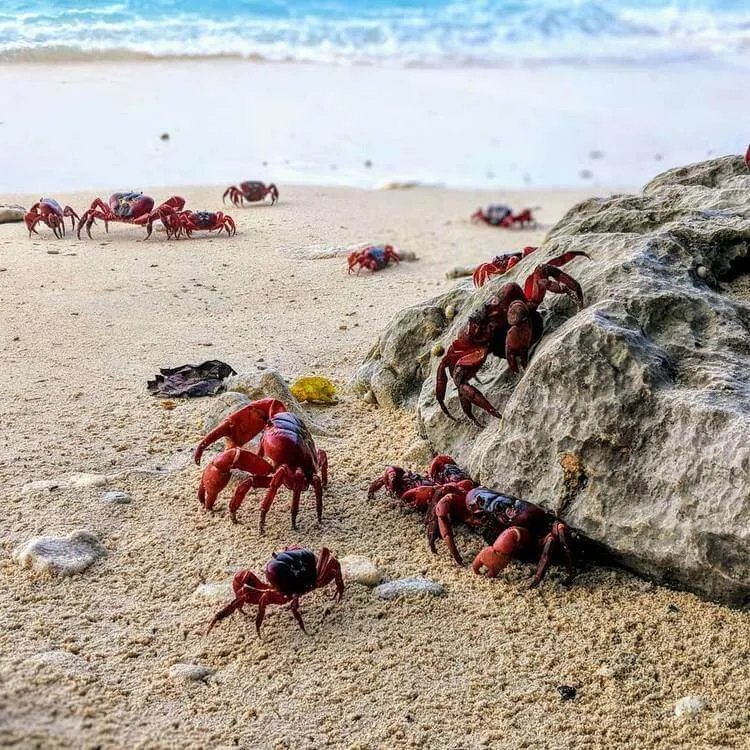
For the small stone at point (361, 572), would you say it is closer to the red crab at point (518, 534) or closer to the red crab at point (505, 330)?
the red crab at point (518, 534)

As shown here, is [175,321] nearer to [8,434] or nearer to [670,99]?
[8,434]

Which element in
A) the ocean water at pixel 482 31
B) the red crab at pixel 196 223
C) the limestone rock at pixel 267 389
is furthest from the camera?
the ocean water at pixel 482 31

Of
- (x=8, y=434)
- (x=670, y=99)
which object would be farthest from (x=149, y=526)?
(x=670, y=99)

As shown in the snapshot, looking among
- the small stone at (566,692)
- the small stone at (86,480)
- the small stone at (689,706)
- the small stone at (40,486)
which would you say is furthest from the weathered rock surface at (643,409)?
the small stone at (40,486)

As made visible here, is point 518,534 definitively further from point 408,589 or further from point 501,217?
point 501,217

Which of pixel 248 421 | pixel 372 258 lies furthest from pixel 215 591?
pixel 372 258

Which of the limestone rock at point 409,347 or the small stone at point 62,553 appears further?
the limestone rock at point 409,347

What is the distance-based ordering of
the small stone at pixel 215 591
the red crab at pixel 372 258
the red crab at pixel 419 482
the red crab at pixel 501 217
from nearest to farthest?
the small stone at pixel 215 591 → the red crab at pixel 419 482 → the red crab at pixel 372 258 → the red crab at pixel 501 217
